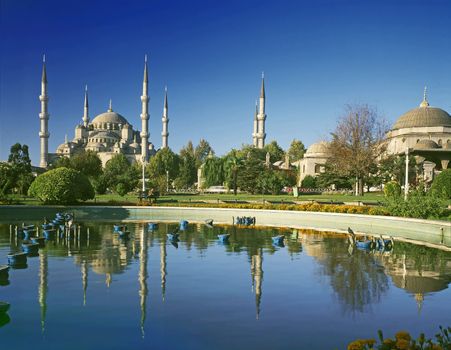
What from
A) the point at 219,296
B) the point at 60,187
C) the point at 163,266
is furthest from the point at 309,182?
the point at 219,296

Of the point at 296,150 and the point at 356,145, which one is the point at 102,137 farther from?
the point at 356,145

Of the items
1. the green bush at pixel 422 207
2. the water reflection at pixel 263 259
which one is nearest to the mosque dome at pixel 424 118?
the green bush at pixel 422 207

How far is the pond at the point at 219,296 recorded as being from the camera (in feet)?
22.2

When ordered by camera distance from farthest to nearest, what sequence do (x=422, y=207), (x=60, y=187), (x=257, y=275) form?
1. (x=60, y=187)
2. (x=422, y=207)
3. (x=257, y=275)

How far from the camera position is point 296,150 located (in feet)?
289

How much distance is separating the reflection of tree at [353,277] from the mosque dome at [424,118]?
154 ft

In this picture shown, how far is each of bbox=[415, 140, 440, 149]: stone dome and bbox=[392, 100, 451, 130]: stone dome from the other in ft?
12.4

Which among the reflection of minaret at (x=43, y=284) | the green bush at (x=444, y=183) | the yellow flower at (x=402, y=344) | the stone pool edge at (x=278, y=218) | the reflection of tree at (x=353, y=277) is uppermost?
the green bush at (x=444, y=183)

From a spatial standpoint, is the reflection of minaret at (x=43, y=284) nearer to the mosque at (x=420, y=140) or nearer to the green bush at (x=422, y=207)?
the green bush at (x=422, y=207)

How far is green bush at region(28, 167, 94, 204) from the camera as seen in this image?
26.2m

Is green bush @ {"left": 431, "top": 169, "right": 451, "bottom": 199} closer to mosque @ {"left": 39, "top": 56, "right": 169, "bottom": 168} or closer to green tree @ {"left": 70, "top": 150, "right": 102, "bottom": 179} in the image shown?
green tree @ {"left": 70, "top": 150, "right": 102, "bottom": 179}

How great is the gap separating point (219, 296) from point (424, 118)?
54335 mm

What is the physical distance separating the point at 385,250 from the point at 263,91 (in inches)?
2379

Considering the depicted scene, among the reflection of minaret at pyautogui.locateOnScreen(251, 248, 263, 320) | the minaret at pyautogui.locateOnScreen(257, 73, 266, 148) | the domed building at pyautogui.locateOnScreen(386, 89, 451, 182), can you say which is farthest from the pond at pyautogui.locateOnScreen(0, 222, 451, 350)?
the minaret at pyautogui.locateOnScreen(257, 73, 266, 148)
